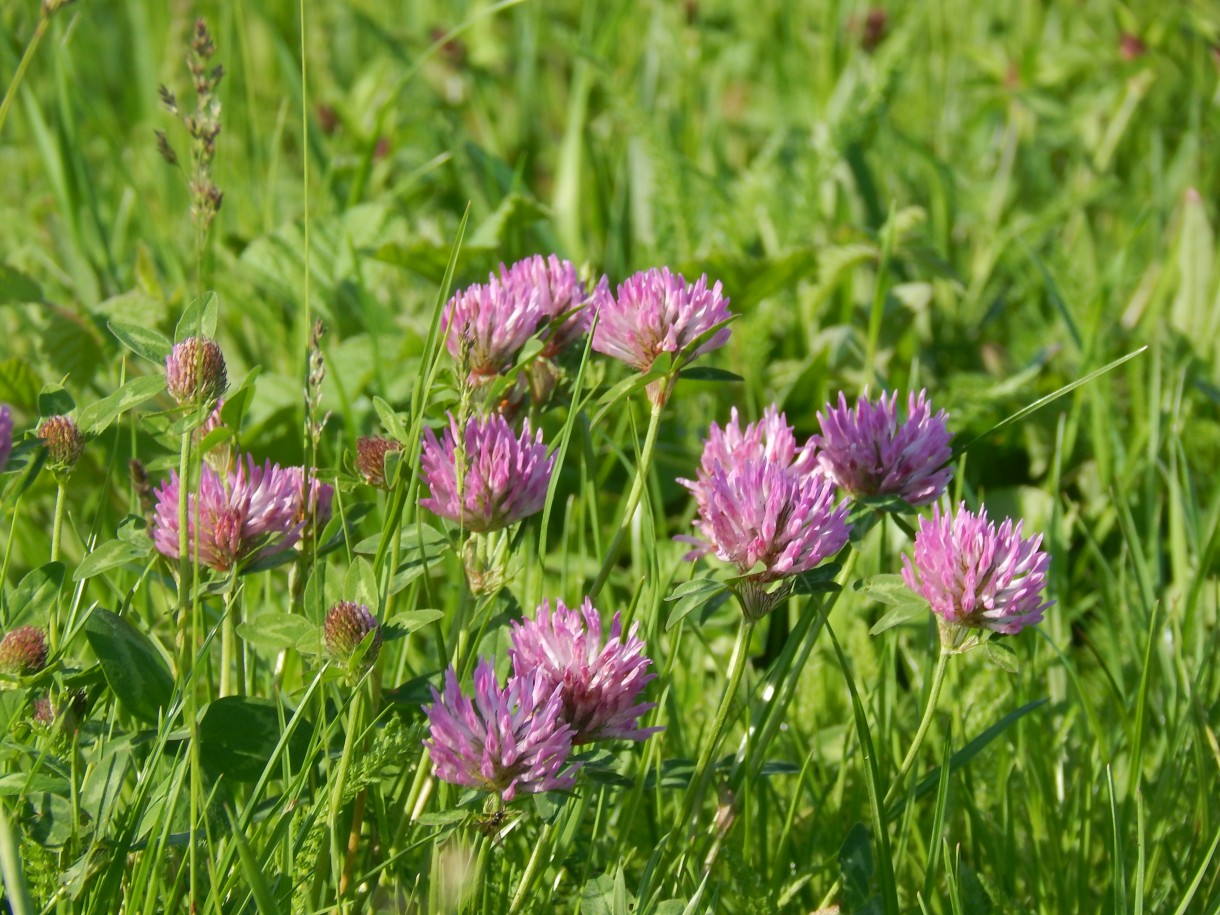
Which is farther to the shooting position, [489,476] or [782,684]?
[782,684]

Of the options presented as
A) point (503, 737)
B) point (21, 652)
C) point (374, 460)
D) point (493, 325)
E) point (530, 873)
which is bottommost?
point (530, 873)

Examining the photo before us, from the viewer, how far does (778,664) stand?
1.30m

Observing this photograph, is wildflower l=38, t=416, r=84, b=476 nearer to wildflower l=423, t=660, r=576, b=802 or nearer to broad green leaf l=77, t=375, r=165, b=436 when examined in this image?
broad green leaf l=77, t=375, r=165, b=436

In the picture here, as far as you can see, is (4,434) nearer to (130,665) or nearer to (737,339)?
(130,665)

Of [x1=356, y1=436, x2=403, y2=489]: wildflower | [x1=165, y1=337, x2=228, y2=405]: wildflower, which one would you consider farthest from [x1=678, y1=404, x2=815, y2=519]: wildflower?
[x1=165, y1=337, x2=228, y2=405]: wildflower

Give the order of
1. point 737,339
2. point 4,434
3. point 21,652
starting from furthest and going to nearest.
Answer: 1. point 737,339
2. point 21,652
3. point 4,434

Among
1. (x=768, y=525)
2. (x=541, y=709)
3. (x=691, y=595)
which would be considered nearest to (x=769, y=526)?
(x=768, y=525)

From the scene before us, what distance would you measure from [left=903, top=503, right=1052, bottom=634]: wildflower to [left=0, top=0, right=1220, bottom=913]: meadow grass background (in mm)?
174

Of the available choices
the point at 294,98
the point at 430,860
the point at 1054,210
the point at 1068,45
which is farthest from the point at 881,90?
the point at 430,860

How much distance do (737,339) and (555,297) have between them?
1.32 meters

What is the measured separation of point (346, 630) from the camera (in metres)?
1.10

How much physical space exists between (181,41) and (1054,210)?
2.33 meters

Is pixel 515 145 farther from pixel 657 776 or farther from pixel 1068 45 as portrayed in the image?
pixel 657 776

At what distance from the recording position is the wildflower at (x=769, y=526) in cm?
112
